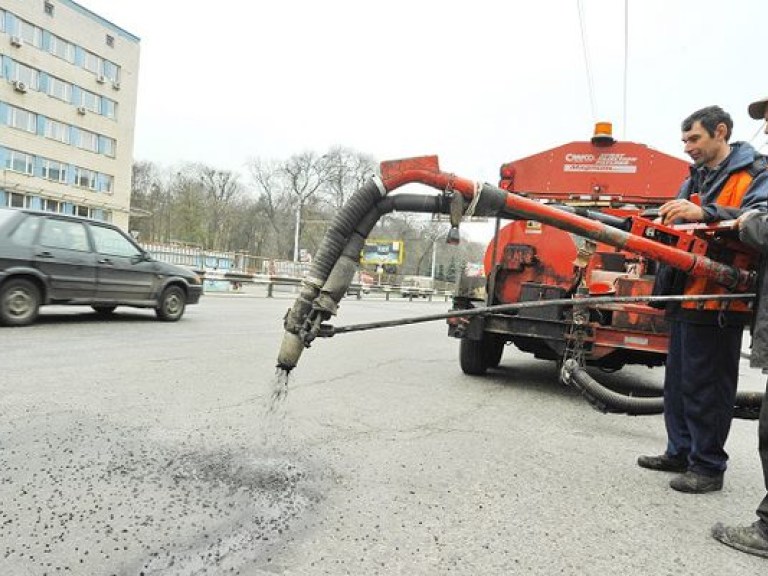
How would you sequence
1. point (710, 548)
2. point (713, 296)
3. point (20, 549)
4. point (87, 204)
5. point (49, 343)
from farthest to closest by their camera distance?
point (87, 204) < point (49, 343) < point (713, 296) < point (710, 548) < point (20, 549)

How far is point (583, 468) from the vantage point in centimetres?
362

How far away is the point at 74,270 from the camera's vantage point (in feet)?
28.0

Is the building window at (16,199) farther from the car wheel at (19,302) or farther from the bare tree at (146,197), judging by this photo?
the car wheel at (19,302)

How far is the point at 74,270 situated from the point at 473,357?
231 inches

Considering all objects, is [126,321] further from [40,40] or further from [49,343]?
[40,40]

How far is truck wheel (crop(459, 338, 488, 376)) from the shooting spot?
22.3ft

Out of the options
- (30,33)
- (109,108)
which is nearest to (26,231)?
(30,33)

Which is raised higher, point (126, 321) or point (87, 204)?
point (87, 204)

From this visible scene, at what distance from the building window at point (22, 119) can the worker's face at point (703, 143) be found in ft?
157

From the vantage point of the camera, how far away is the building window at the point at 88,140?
4619 cm

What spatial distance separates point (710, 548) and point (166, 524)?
2335 millimetres

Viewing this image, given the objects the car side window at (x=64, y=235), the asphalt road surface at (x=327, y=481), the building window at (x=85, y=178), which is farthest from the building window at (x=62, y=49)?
the asphalt road surface at (x=327, y=481)

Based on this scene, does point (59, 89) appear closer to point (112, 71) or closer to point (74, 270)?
point (112, 71)

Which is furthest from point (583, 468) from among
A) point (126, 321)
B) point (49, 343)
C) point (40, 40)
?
point (40, 40)
